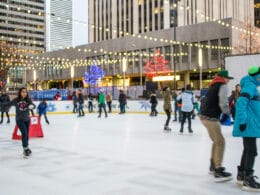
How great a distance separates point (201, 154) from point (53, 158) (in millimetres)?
3019

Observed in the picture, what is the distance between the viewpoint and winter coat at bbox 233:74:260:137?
4.85m

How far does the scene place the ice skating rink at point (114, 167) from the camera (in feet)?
16.8

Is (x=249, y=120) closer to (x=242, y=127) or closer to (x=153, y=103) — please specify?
(x=242, y=127)

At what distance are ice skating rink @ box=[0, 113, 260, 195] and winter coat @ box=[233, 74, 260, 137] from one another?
782 millimetres

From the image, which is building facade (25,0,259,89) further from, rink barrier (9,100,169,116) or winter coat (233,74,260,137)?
winter coat (233,74,260,137)

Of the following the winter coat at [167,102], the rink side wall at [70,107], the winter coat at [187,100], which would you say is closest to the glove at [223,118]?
the winter coat at [187,100]

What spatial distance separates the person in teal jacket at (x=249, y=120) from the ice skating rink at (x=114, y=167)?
0.28 metres

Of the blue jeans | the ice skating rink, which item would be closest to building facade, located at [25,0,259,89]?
the ice skating rink

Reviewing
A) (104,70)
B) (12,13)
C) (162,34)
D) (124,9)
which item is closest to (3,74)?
(104,70)

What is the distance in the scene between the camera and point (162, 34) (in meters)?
51.7

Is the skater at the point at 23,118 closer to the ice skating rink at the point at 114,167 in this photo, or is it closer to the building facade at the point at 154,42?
the ice skating rink at the point at 114,167

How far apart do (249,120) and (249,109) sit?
0.46 feet

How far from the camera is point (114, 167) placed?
6.64 metres

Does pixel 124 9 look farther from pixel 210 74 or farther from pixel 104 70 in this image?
pixel 210 74
